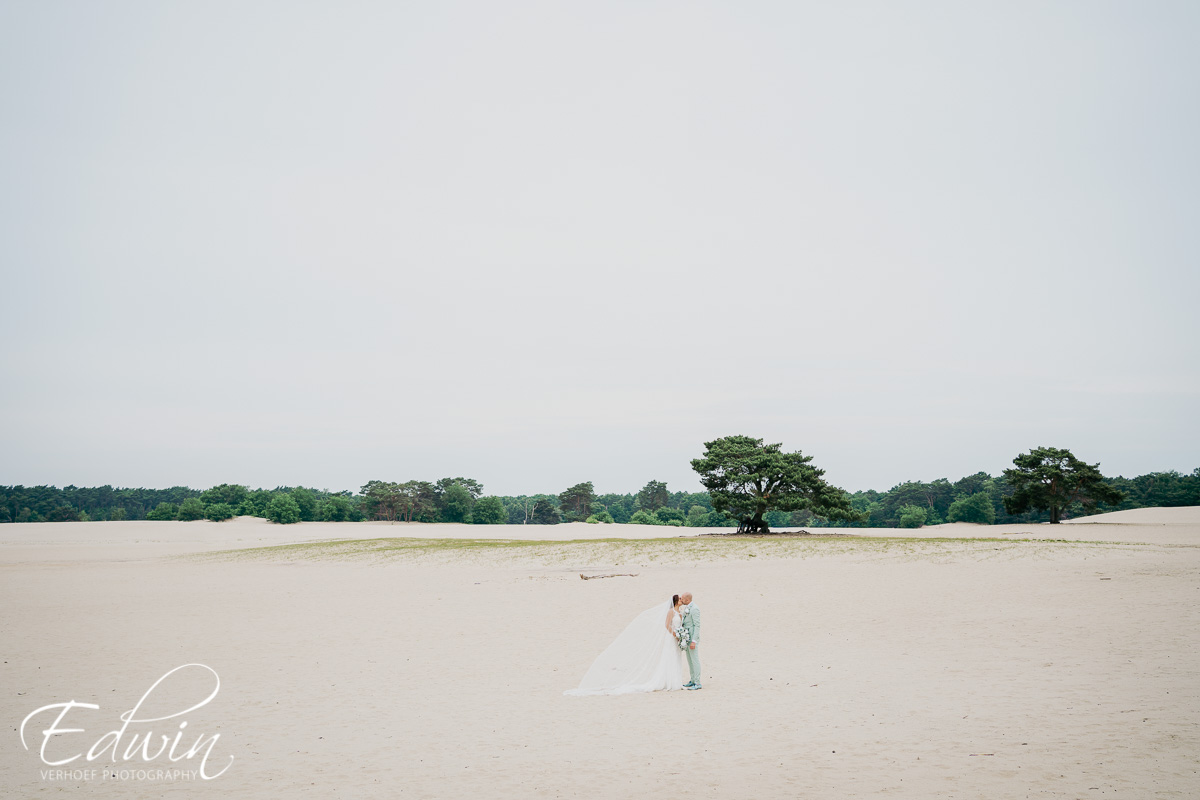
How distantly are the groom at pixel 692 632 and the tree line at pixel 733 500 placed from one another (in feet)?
95.5

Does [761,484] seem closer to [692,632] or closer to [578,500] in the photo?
[692,632]

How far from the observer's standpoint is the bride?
12.8 meters

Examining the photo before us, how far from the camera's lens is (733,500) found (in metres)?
43.8

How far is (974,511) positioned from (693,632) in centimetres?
8204

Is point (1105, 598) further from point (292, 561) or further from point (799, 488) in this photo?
point (292, 561)

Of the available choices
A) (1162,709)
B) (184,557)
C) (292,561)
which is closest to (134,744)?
(1162,709)

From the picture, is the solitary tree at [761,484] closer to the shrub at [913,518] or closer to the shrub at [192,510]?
the shrub at [913,518]

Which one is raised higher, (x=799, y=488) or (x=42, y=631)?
(x=799, y=488)

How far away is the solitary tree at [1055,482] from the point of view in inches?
1848

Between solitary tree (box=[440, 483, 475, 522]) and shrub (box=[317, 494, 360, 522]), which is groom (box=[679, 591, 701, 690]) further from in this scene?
shrub (box=[317, 494, 360, 522])

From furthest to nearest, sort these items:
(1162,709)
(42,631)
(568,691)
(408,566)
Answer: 1. (408,566)
2. (42,631)
3. (568,691)
4. (1162,709)

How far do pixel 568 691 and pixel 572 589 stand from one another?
43.7 feet

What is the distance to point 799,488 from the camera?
43250mm

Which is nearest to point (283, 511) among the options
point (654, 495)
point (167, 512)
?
point (167, 512)
